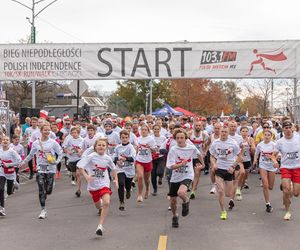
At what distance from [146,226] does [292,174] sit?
9.77ft

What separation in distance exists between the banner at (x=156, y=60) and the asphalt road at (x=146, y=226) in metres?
6.51

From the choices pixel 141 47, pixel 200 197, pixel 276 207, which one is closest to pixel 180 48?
pixel 141 47

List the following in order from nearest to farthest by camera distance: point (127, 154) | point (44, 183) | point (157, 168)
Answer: point (44, 183) → point (127, 154) → point (157, 168)

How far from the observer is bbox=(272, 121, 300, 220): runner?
945 cm

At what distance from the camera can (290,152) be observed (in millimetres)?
9562

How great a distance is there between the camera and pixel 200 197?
12031mm

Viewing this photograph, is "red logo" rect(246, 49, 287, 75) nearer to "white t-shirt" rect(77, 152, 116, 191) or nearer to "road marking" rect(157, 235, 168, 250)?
"white t-shirt" rect(77, 152, 116, 191)

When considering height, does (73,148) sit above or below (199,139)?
below

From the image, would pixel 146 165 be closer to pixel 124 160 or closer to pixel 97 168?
pixel 124 160

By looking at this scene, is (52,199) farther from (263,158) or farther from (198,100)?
(198,100)

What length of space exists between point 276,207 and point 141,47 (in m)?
8.74

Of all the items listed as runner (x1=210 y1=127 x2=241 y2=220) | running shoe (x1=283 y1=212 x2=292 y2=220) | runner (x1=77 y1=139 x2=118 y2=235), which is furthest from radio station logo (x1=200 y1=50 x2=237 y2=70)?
runner (x1=77 y1=139 x2=118 y2=235)

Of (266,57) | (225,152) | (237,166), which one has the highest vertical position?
(266,57)

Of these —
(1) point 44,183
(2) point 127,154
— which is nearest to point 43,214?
(1) point 44,183
